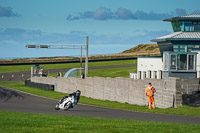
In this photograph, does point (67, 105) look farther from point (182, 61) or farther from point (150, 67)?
point (150, 67)

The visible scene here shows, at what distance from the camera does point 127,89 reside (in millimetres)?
34031

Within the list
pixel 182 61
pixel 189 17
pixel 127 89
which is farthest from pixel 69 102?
pixel 189 17

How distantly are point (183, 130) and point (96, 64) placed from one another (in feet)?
314

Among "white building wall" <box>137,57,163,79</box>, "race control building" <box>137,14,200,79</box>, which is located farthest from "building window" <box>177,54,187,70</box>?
"white building wall" <box>137,57,163,79</box>

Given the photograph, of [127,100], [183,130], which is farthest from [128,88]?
[183,130]

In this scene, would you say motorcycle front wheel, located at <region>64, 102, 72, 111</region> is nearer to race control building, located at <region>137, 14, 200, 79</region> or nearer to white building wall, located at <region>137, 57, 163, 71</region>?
race control building, located at <region>137, 14, 200, 79</region>

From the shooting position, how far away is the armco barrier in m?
26.6

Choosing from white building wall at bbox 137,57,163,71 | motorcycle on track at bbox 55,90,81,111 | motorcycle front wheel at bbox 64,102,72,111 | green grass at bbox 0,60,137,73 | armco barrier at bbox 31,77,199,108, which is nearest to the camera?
motorcycle on track at bbox 55,90,81,111

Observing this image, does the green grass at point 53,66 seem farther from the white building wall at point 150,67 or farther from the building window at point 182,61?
the building window at point 182,61

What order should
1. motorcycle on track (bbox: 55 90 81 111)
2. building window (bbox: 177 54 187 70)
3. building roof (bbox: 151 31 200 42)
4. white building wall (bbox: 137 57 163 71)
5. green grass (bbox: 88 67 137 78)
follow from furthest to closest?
green grass (bbox: 88 67 137 78), white building wall (bbox: 137 57 163 71), building roof (bbox: 151 31 200 42), building window (bbox: 177 54 187 70), motorcycle on track (bbox: 55 90 81 111)

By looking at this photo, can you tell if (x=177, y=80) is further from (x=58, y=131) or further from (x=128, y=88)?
(x=58, y=131)

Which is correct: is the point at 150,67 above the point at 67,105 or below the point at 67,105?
above

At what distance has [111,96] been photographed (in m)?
37.1

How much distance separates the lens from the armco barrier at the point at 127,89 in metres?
26.6
